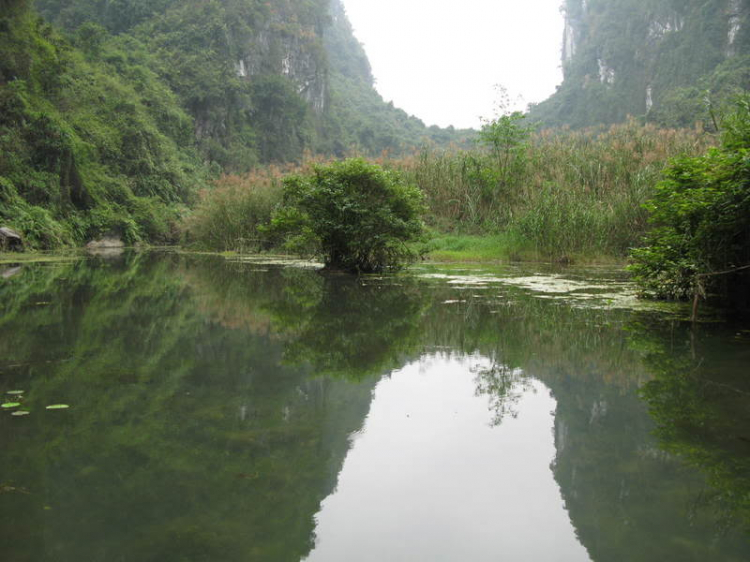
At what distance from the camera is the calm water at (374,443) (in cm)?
152

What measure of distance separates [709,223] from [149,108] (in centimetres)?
4386

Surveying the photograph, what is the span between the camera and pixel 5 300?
19.9 feet

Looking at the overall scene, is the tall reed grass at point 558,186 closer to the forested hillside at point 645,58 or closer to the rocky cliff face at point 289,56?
A: the forested hillside at point 645,58

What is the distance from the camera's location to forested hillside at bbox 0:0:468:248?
2489 cm

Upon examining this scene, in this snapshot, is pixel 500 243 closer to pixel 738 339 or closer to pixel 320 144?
pixel 738 339

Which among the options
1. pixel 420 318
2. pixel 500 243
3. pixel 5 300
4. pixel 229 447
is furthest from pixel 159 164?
pixel 229 447

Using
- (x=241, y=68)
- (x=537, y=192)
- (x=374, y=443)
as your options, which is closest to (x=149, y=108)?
(x=241, y=68)

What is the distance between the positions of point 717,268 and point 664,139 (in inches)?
437

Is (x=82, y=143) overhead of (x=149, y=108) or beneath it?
beneath

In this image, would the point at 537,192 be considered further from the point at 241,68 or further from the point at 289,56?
the point at 289,56

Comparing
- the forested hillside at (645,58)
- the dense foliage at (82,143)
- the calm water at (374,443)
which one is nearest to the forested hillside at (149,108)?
the dense foliage at (82,143)

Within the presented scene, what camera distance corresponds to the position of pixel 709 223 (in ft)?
14.7

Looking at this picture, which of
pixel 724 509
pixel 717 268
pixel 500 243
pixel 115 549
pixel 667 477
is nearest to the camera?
pixel 115 549

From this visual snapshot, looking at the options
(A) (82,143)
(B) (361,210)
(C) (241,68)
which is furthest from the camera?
(C) (241,68)
